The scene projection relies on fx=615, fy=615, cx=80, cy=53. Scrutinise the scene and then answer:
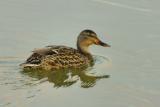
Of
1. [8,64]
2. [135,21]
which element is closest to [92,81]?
[8,64]

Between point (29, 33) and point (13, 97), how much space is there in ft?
9.14

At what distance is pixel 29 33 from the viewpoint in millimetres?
10258

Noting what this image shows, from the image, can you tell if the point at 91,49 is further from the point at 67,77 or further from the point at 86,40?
the point at 67,77

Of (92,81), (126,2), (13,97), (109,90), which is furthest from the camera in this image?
(126,2)

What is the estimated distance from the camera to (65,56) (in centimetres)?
962

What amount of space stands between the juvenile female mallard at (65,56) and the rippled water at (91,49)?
0.60 feet

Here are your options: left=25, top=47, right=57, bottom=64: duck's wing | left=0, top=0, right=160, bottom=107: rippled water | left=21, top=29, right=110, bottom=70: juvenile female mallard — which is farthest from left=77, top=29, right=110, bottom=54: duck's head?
left=25, top=47, right=57, bottom=64: duck's wing

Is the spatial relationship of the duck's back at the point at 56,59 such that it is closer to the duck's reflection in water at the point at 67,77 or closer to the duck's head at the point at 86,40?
the duck's reflection in water at the point at 67,77

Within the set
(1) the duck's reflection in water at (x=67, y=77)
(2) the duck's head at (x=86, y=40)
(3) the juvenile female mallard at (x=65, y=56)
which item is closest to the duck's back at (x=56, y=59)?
(3) the juvenile female mallard at (x=65, y=56)

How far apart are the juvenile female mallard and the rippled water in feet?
0.60

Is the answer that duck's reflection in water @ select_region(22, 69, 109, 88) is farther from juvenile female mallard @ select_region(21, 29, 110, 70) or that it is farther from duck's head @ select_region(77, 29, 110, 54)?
duck's head @ select_region(77, 29, 110, 54)

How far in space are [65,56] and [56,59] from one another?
0.61 ft

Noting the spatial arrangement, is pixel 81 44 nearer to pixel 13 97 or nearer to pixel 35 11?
pixel 35 11

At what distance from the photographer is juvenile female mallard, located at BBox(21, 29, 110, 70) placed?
30.3 feet
